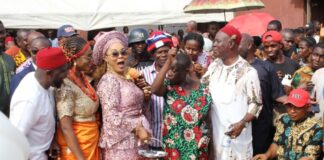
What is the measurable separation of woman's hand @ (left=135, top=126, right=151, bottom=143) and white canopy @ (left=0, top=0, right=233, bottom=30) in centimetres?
817

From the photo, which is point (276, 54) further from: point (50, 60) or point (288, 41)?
point (50, 60)

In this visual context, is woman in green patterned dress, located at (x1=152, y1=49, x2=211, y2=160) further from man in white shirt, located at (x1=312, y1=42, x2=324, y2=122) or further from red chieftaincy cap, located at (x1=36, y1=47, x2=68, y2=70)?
man in white shirt, located at (x1=312, y1=42, x2=324, y2=122)

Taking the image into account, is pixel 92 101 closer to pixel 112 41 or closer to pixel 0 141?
pixel 112 41

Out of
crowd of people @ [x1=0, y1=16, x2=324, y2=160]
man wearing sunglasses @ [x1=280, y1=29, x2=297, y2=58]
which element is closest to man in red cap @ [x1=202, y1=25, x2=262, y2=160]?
crowd of people @ [x1=0, y1=16, x2=324, y2=160]

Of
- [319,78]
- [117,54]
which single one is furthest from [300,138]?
[117,54]

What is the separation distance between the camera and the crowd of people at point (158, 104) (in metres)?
4.11

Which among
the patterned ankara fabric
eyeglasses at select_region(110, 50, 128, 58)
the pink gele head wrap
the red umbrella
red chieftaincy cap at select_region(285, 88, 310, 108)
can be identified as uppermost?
the pink gele head wrap

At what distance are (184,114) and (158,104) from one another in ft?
1.22

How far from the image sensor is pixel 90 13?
41.2 feet

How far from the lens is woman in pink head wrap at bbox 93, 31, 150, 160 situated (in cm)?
441

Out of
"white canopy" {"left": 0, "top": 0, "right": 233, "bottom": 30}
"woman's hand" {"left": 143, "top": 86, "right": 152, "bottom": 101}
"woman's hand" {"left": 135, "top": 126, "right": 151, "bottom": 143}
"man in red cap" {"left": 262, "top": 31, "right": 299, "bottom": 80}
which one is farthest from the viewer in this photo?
"white canopy" {"left": 0, "top": 0, "right": 233, "bottom": 30}

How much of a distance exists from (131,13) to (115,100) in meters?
8.79

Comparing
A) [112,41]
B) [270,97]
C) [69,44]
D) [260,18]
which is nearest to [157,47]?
[112,41]

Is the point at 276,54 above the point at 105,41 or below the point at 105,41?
below
